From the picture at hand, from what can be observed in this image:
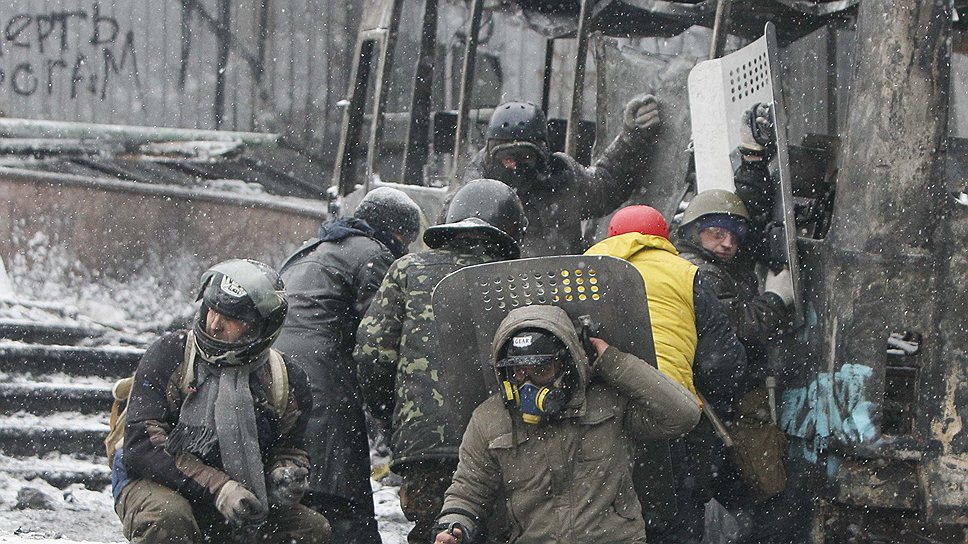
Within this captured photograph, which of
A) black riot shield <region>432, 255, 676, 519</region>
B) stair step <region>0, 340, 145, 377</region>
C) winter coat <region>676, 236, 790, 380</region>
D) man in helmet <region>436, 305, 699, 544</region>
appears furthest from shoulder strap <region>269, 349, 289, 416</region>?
stair step <region>0, 340, 145, 377</region>

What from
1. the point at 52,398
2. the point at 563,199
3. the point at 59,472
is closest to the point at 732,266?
the point at 563,199

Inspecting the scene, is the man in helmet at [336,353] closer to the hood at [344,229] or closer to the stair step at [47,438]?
the hood at [344,229]

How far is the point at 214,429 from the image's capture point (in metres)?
4.48

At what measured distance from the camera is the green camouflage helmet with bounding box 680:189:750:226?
18.7 feet

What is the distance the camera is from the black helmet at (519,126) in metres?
6.64

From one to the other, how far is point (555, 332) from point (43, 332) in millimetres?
6025

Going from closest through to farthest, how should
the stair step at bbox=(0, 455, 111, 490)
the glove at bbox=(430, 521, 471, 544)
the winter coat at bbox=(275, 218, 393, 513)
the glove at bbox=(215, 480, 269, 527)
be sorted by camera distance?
the glove at bbox=(430, 521, 471, 544) → the glove at bbox=(215, 480, 269, 527) → the winter coat at bbox=(275, 218, 393, 513) → the stair step at bbox=(0, 455, 111, 490)

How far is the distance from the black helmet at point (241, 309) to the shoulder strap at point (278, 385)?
127 mm

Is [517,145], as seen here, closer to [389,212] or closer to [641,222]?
[389,212]

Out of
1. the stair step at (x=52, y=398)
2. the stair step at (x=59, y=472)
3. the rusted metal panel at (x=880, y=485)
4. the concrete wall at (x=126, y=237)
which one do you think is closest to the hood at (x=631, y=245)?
the rusted metal panel at (x=880, y=485)

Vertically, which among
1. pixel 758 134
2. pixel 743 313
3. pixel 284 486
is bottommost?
pixel 284 486

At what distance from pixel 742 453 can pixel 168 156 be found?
709cm

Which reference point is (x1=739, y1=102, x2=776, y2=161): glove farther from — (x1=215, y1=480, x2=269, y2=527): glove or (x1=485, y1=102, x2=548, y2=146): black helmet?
(x1=215, y1=480, x2=269, y2=527): glove

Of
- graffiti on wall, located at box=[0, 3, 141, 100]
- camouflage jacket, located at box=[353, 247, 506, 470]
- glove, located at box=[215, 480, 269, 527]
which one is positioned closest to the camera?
glove, located at box=[215, 480, 269, 527]
